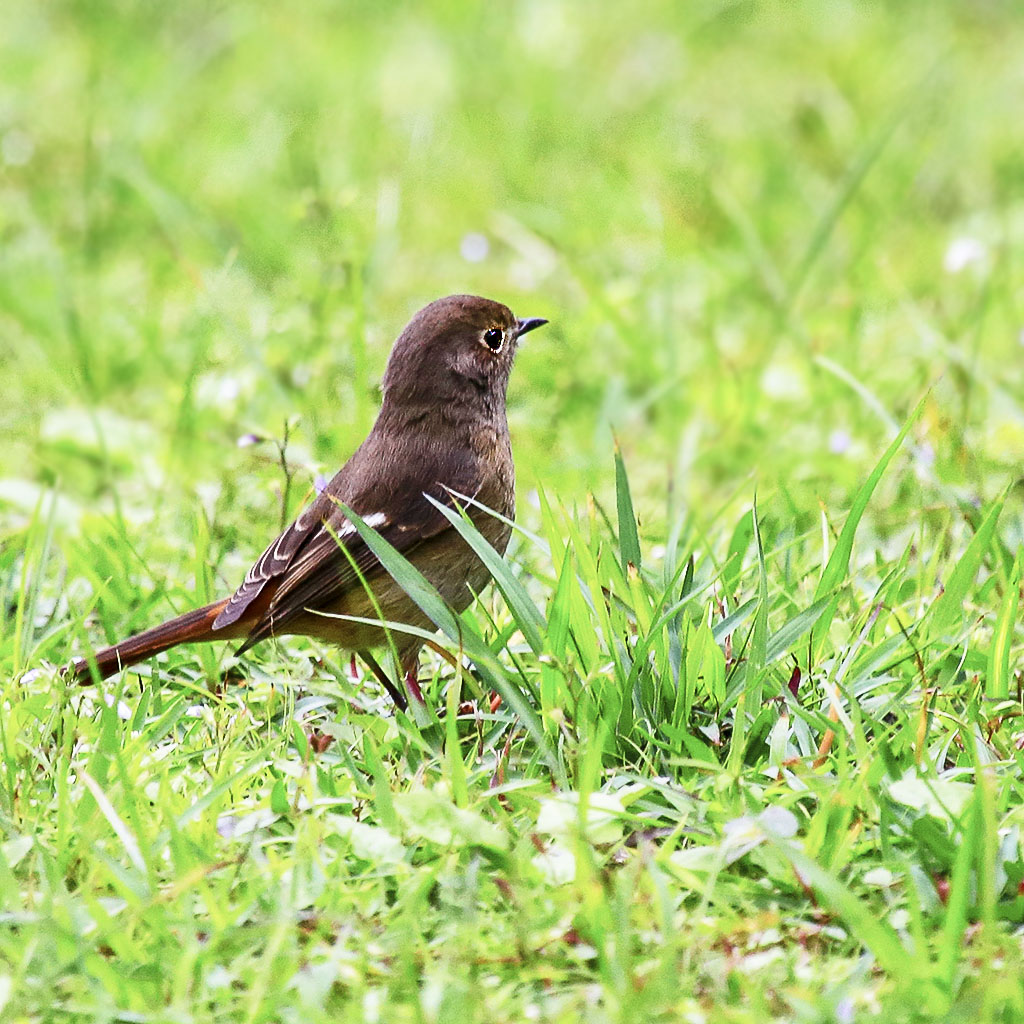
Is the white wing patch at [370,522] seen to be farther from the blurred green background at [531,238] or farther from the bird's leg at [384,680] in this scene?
→ the blurred green background at [531,238]

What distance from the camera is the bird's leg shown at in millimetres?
3953

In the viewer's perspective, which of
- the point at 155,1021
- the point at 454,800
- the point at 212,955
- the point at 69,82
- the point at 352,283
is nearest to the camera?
the point at 155,1021

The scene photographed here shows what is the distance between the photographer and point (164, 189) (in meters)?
7.52

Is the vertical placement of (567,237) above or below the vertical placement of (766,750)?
above

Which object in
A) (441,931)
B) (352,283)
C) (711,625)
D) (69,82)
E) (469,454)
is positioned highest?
(69,82)

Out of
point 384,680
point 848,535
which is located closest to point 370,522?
point 384,680

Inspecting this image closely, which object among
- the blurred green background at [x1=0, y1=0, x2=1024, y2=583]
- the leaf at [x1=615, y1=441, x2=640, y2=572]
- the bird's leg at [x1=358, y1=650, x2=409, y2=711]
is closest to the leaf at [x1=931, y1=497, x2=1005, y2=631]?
the leaf at [x1=615, y1=441, x2=640, y2=572]

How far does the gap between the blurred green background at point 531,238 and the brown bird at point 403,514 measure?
0.38 metres

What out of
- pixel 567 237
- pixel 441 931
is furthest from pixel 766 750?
pixel 567 237

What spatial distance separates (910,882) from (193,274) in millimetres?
4401

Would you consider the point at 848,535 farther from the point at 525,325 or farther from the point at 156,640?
the point at 156,640

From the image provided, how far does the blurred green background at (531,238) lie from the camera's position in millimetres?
5723

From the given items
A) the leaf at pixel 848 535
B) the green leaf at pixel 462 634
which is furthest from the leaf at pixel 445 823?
the leaf at pixel 848 535

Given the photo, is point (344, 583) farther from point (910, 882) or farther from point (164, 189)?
point (164, 189)
